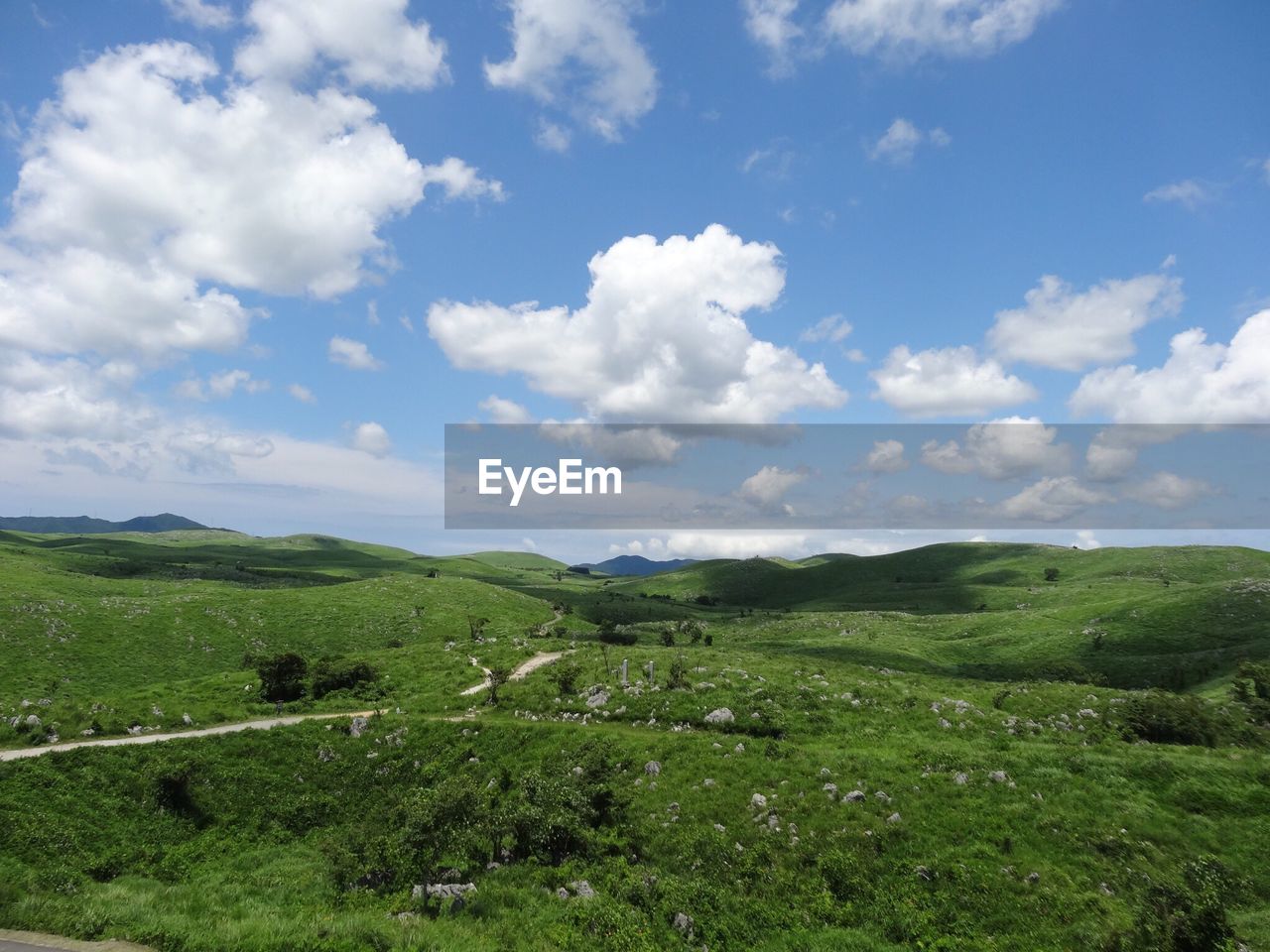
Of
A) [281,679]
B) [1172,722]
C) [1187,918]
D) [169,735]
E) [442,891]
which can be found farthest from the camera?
[281,679]

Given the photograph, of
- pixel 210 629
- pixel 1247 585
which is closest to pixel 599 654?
pixel 210 629

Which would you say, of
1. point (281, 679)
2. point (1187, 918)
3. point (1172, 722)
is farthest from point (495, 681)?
point (1172, 722)

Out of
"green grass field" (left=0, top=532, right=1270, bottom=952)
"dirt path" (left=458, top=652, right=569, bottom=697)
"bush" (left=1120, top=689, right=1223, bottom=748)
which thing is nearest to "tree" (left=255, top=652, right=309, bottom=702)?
"green grass field" (left=0, top=532, right=1270, bottom=952)

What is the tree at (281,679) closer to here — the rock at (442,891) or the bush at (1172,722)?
the rock at (442,891)

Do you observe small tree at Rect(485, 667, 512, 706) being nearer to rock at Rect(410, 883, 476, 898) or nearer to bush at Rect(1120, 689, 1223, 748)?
rock at Rect(410, 883, 476, 898)

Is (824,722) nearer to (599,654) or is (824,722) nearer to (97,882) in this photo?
(599,654)

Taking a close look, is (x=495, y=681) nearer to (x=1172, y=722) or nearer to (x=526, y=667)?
(x=526, y=667)
